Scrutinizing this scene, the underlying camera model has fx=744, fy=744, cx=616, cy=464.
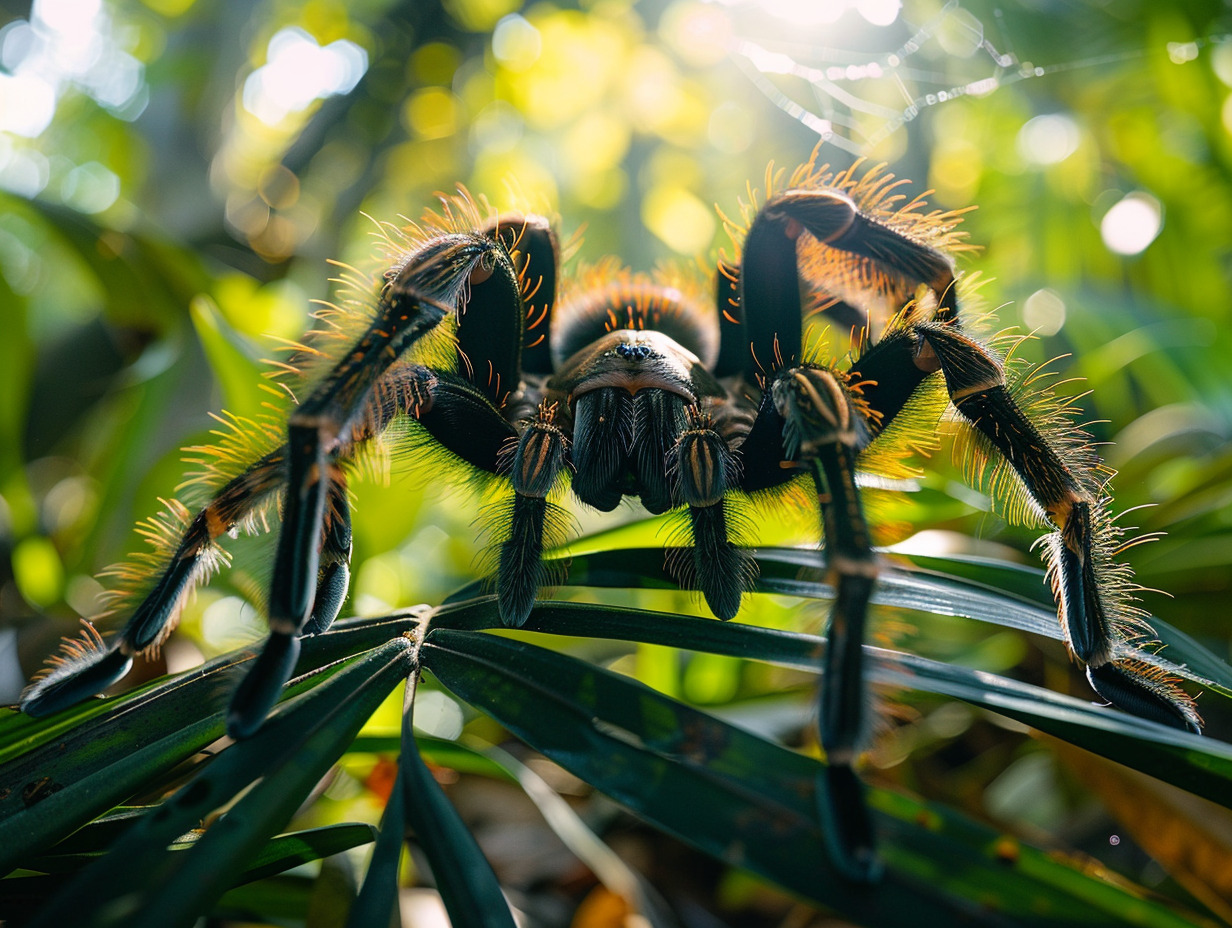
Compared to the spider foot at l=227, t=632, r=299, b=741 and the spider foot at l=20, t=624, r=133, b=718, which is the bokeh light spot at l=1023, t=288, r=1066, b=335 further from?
the spider foot at l=20, t=624, r=133, b=718

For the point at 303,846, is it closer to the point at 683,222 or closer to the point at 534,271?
the point at 534,271

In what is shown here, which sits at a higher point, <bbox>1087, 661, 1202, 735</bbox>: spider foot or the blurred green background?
A: the blurred green background

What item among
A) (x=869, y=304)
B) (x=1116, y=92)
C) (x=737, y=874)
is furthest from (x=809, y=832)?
(x=1116, y=92)

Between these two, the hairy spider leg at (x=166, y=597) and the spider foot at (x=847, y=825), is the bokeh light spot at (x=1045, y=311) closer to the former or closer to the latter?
the spider foot at (x=847, y=825)

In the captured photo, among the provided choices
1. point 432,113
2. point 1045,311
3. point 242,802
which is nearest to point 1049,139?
point 1045,311

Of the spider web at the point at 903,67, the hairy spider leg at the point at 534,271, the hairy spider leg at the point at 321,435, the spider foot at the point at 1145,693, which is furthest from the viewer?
the spider web at the point at 903,67

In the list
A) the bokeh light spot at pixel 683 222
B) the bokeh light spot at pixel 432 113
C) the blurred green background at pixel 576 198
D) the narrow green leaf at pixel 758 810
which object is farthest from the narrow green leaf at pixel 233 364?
the bokeh light spot at pixel 432 113

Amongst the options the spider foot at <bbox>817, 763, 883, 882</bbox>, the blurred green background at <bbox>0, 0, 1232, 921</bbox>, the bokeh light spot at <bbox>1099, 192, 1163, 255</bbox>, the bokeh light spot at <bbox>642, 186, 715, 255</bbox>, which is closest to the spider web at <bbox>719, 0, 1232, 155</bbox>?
the blurred green background at <bbox>0, 0, 1232, 921</bbox>
